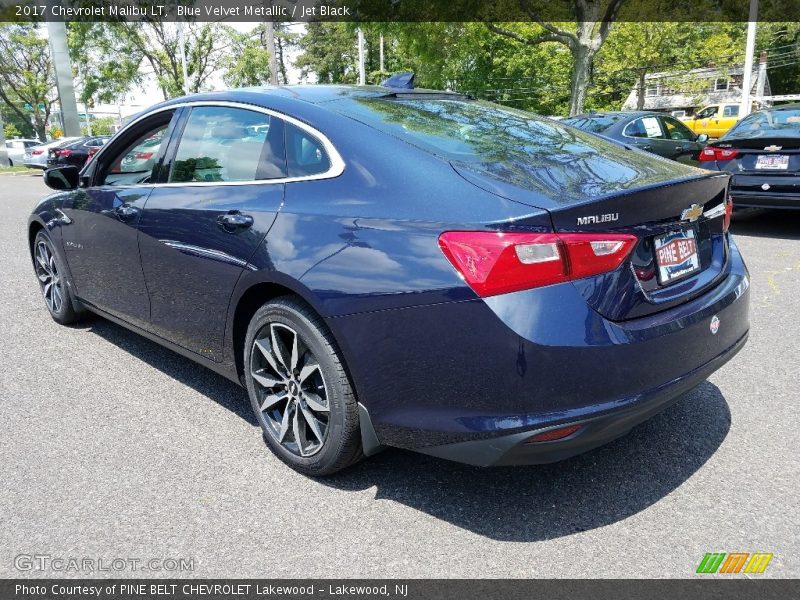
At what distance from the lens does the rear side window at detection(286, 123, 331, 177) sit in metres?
2.72

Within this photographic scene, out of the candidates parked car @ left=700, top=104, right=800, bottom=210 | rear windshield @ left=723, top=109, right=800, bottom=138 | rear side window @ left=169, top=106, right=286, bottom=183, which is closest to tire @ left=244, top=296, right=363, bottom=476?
rear side window @ left=169, top=106, right=286, bottom=183

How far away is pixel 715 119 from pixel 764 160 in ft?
99.4

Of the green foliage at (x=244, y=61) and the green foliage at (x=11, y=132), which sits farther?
the green foliage at (x=11, y=132)

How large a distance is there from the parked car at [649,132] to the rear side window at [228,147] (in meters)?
7.58

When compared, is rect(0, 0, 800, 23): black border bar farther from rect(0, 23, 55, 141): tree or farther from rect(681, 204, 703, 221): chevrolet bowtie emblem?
rect(681, 204, 703, 221): chevrolet bowtie emblem

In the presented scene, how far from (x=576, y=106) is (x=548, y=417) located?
17.4 m

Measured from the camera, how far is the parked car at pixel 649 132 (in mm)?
10094

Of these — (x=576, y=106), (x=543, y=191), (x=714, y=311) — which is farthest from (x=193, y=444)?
(x=576, y=106)

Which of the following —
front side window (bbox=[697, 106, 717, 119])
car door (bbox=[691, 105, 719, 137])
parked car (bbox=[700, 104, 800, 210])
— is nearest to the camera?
parked car (bbox=[700, 104, 800, 210])

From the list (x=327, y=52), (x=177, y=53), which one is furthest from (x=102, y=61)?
(x=327, y=52)

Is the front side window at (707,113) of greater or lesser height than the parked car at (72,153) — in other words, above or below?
below

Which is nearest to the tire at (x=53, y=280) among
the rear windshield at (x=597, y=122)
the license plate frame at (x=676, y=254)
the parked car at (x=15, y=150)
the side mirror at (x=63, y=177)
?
the side mirror at (x=63, y=177)

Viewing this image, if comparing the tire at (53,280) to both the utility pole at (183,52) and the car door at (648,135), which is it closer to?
the car door at (648,135)

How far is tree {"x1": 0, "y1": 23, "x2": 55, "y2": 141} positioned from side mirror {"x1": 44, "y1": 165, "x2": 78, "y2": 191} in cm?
4787
